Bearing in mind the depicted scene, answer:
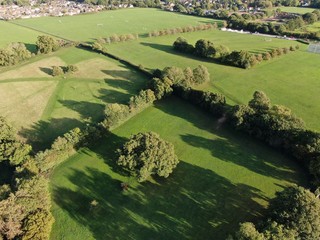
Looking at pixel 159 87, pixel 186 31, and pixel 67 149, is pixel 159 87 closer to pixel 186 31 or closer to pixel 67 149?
pixel 67 149

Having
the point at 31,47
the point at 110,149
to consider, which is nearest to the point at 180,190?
the point at 110,149

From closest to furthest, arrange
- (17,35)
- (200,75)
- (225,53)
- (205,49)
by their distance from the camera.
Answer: (200,75), (225,53), (205,49), (17,35)

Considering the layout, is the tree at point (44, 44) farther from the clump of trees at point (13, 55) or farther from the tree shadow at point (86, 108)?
the tree shadow at point (86, 108)

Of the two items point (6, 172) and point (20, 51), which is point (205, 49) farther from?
point (6, 172)

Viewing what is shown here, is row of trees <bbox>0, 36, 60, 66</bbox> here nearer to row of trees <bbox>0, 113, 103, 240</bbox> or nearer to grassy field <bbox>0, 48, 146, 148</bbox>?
grassy field <bbox>0, 48, 146, 148</bbox>

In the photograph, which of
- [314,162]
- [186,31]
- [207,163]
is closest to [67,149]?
[207,163]
